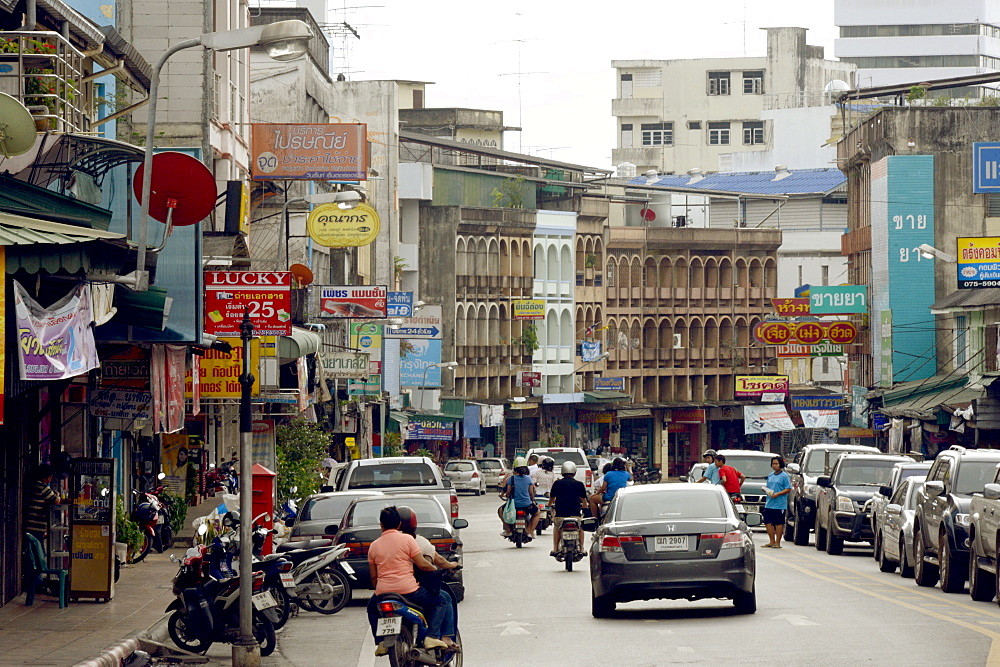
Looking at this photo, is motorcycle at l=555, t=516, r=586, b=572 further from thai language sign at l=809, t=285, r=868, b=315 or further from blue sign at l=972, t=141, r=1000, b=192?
thai language sign at l=809, t=285, r=868, b=315

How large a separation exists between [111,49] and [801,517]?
16.2 meters

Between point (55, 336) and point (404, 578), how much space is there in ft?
14.7

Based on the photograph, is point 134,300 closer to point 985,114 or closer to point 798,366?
point 985,114

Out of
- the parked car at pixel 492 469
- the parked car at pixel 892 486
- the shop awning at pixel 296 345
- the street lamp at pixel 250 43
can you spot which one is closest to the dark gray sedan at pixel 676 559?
the street lamp at pixel 250 43

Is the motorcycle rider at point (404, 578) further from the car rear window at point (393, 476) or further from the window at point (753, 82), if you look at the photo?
the window at point (753, 82)

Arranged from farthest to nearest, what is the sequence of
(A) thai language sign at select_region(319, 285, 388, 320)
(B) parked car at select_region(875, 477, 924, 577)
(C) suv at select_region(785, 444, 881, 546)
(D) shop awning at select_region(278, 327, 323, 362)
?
(A) thai language sign at select_region(319, 285, 388, 320), (D) shop awning at select_region(278, 327, 323, 362), (C) suv at select_region(785, 444, 881, 546), (B) parked car at select_region(875, 477, 924, 577)

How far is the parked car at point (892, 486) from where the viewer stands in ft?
84.5

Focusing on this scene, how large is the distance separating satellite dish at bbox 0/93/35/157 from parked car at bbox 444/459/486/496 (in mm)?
48478

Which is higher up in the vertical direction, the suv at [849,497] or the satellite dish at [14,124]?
the satellite dish at [14,124]

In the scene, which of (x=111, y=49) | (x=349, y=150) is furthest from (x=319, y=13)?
(x=111, y=49)

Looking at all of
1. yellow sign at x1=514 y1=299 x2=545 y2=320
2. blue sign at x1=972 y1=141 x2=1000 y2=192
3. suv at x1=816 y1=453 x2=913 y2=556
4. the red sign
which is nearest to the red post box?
the red sign

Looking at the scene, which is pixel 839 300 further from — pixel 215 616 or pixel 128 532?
pixel 215 616

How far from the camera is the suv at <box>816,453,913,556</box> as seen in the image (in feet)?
94.6

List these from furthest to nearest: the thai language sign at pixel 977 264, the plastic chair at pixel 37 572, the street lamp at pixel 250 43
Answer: the thai language sign at pixel 977 264
the plastic chair at pixel 37 572
the street lamp at pixel 250 43
